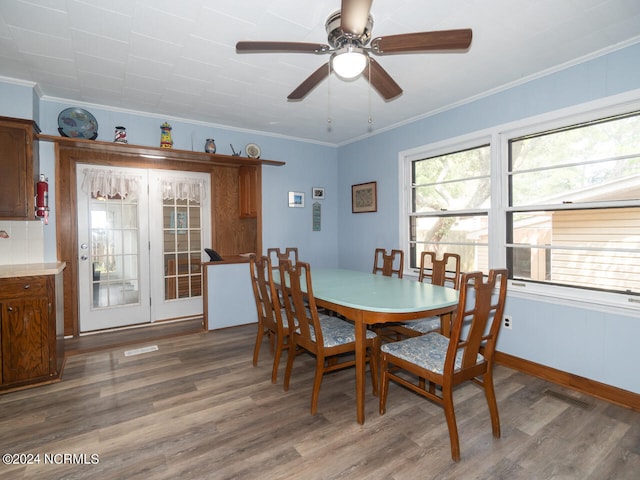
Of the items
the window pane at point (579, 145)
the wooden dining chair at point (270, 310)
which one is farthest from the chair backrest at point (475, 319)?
the window pane at point (579, 145)

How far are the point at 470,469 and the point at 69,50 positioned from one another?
149 inches

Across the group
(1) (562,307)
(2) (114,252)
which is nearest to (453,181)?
(1) (562,307)

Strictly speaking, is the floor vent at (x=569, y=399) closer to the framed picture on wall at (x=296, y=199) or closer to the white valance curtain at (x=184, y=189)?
the framed picture on wall at (x=296, y=199)

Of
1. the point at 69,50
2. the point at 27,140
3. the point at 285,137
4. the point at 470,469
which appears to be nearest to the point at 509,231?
the point at 470,469

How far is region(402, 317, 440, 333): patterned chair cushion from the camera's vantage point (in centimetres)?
272

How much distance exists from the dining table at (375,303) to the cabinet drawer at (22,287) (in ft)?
7.12

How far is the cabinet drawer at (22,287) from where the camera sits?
2.52 m

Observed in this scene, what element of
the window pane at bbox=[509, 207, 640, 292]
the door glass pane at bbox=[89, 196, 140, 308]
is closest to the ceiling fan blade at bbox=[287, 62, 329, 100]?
the window pane at bbox=[509, 207, 640, 292]

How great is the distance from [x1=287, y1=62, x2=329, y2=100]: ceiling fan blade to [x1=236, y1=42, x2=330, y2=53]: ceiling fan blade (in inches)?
7.2

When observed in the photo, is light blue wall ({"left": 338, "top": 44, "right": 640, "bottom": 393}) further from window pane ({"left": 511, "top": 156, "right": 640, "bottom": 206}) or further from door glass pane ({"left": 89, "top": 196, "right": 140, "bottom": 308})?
door glass pane ({"left": 89, "top": 196, "right": 140, "bottom": 308})

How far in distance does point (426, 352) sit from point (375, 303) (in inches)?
16.4

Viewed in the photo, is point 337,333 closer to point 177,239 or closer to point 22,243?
point 177,239

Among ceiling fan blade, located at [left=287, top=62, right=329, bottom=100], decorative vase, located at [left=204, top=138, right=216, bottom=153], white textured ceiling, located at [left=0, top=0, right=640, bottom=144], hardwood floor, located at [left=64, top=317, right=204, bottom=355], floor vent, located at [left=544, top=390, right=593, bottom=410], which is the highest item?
white textured ceiling, located at [left=0, top=0, right=640, bottom=144]

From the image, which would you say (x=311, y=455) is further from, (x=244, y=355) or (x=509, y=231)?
(x=509, y=231)
